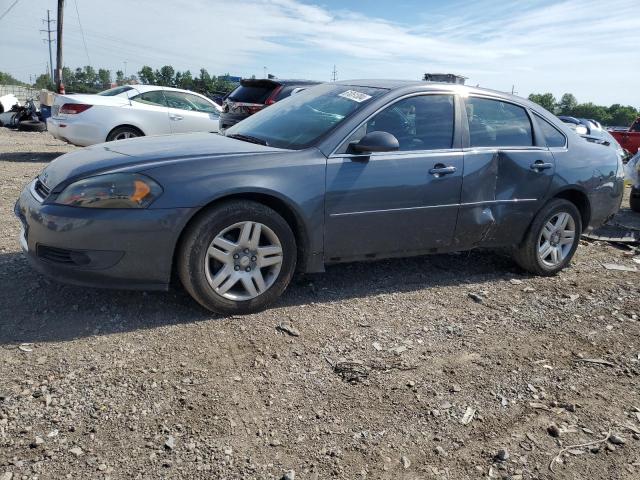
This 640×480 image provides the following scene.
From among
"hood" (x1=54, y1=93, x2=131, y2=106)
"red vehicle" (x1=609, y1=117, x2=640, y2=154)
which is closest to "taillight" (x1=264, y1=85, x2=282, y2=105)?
"hood" (x1=54, y1=93, x2=131, y2=106)

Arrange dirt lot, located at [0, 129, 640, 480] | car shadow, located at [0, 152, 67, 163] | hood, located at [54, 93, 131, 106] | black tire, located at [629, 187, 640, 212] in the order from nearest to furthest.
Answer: dirt lot, located at [0, 129, 640, 480] → black tire, located at [629, 187, 640, 212] → hood, located at [54, 93, 131, 106] → car shadow, located at [0, 152, 67, 163]

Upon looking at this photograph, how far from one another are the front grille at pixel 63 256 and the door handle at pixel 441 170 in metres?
2.54

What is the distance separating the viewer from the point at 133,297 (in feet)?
13.2

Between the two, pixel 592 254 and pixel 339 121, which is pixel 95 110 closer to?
pixel 339 121

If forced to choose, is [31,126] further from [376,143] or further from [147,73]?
[147,73]

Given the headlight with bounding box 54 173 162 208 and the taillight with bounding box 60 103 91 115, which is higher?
the taillight with bounding box 60 103 91 115

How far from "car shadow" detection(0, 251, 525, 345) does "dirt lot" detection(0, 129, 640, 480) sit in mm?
16

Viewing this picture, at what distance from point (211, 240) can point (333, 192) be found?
0.93 metres

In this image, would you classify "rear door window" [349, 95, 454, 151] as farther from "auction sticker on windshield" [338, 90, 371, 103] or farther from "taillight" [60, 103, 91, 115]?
"taillight" [60, 103, 91, 115]

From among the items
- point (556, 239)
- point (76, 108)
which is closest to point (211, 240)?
point (556, 239)

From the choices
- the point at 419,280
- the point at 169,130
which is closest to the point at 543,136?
the point at 419,280

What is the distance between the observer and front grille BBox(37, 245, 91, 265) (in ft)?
11.4

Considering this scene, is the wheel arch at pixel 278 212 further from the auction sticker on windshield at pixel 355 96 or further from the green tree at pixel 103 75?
the green tree at pixel 103 75

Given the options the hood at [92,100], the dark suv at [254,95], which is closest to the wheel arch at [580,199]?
the dark suv at [254,95]
